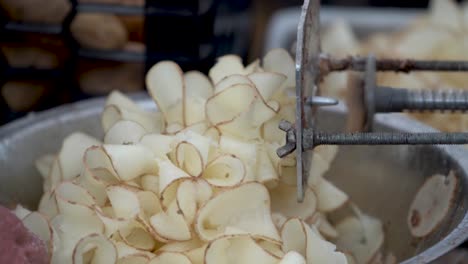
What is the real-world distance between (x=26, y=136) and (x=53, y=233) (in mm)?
140

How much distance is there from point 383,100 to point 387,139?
0.40 ft

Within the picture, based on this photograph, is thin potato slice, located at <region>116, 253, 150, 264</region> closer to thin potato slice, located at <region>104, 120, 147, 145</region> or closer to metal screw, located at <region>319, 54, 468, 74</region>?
thin potato slice, located at <region>104, 120, 147, 145</region>

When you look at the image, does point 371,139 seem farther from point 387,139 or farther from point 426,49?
point 426,49

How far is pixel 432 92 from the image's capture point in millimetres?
529

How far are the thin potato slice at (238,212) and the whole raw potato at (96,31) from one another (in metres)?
0.29

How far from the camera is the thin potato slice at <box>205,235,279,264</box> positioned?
0.43 metres

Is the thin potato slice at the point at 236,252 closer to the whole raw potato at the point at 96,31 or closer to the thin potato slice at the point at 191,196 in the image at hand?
the thin potato slice at the point at 191,196

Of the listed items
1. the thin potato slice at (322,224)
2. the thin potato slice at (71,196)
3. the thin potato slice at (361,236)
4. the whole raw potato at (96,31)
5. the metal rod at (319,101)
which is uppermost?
the metal rod at (319,101)

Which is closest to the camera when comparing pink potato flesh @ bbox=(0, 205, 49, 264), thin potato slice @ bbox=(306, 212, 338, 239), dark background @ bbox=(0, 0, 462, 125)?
pink potato flesh @ bbox=(0, 205, 49, 264)

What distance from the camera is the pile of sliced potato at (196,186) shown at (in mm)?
447

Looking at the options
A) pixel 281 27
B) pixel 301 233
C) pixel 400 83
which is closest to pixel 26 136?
pixel 301 233

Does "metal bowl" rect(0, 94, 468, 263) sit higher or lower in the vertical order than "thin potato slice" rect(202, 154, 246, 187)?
lower

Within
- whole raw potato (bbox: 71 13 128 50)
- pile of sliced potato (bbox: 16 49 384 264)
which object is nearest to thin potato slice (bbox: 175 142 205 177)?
pile of sliced potato (bbox: 16 49 384 264)

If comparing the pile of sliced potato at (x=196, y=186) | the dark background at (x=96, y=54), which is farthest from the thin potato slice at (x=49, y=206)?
the dark background at (x=96, y=54)
